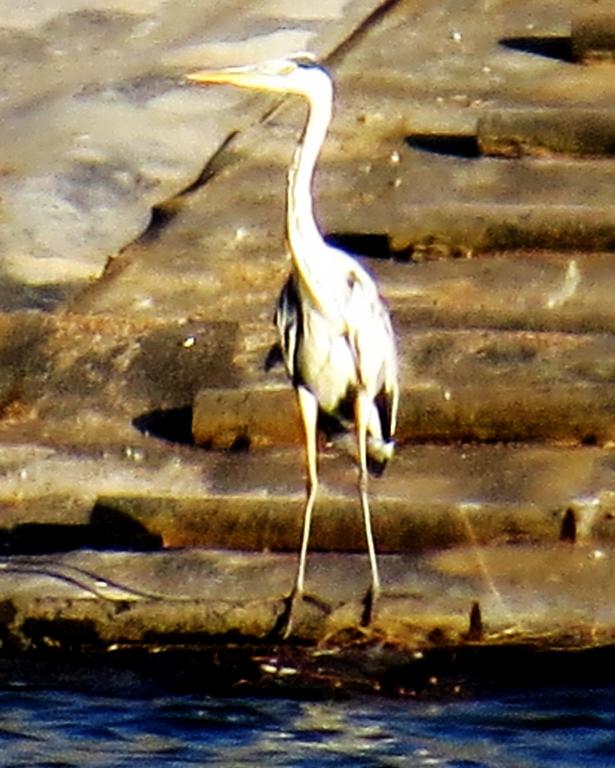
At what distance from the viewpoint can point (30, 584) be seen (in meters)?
7.17

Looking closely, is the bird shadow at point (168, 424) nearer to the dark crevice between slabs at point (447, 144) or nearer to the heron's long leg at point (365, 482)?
the heron's long leg at point (365, 482)

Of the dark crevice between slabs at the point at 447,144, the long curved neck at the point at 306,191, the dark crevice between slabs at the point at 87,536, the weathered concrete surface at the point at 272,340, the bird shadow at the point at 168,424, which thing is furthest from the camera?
the dark crevice between slabs at the point at 447,144

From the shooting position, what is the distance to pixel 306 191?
7418mm

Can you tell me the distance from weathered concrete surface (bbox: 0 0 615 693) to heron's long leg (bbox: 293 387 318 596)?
0.25 feet

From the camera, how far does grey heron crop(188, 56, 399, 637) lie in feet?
24.3

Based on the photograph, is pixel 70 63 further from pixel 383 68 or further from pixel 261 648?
pixel 261 648

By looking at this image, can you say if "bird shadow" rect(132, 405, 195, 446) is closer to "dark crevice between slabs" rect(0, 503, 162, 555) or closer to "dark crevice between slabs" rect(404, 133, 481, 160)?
"dark crevice between slabs" rect(0, 503, 162, 555)

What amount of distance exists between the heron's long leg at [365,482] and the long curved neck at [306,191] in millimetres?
406

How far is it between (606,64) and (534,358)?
8.75ft

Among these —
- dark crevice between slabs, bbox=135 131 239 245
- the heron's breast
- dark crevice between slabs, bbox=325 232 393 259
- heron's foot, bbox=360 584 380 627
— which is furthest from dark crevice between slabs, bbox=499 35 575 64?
heron's foot, bbox=360 584 380 627

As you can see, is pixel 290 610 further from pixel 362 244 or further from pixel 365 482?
pixel 362 244

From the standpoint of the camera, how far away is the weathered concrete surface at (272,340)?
278 inches

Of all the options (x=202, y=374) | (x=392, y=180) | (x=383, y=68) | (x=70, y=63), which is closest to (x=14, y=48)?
(x=70, y=63)

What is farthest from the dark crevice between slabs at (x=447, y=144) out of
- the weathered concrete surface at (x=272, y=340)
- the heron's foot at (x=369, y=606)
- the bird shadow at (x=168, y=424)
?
the heron's foot at (x=369, y=606)
